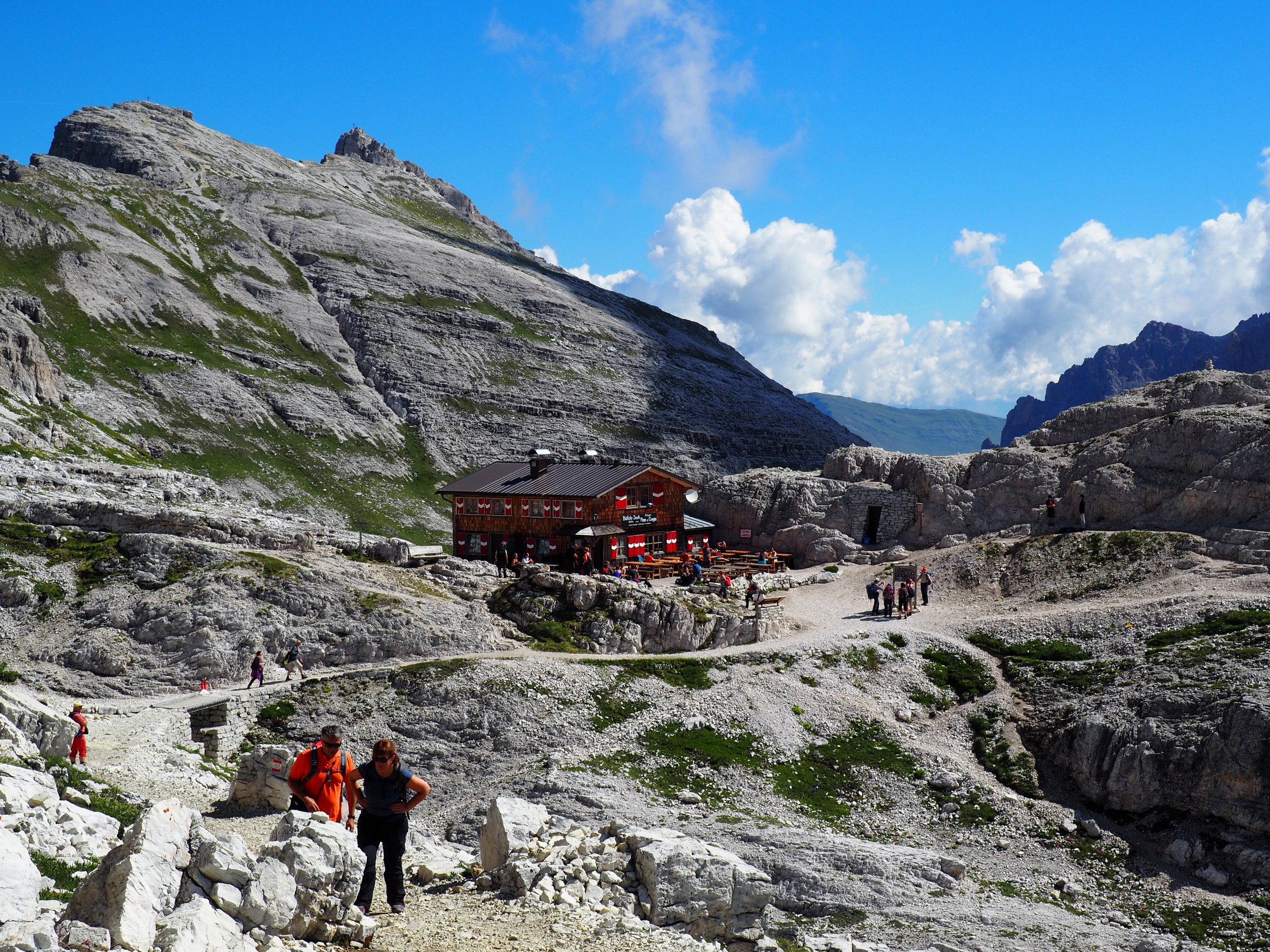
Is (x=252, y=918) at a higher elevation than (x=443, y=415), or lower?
lower

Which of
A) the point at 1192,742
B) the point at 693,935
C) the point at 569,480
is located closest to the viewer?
the point at 693,935

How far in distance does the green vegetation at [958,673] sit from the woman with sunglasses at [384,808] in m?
42.9

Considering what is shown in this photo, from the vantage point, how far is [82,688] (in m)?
46.7

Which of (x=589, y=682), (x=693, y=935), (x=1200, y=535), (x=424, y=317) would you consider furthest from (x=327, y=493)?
(x=693, y=935)

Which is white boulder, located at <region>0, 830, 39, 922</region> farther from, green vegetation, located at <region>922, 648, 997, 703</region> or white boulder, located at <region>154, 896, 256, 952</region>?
green vegetation, located at <region>922, 648, 997, 703</region>

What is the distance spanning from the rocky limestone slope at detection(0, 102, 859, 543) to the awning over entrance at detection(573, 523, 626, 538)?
1936 inches

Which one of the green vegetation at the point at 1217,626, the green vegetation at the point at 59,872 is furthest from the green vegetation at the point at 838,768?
the green vegetation at the point at 59,872

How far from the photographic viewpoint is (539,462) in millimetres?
83500

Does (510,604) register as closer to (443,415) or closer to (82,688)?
(82,688)

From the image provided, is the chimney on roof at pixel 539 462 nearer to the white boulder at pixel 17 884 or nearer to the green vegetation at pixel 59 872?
the green vegetation at pixel 59 872

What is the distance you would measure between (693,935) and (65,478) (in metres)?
60.4

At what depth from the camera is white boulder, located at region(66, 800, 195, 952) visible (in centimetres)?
1317

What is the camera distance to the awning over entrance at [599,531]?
74625 millimetres

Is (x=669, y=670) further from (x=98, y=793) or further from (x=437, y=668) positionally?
(x=98, y=793)
